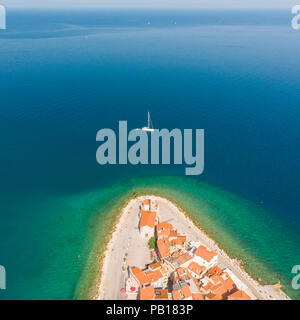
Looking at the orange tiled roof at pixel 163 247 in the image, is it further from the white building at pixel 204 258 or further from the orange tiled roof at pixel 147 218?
the white building at pixel 204 258

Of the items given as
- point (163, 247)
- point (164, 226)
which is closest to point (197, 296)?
point (163, 247)

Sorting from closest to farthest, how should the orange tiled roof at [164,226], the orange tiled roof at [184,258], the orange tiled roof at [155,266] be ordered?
1. the orange tiled roof at [155,266]
2. the orange tiled roof at [184,258]
3. the orange tiled roof at [164,226]

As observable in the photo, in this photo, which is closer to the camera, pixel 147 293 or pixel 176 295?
pixel 176 295

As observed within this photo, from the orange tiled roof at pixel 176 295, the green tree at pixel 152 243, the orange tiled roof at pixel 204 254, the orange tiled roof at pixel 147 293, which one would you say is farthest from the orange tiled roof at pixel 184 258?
the orange tiled roof at pixel 147 293

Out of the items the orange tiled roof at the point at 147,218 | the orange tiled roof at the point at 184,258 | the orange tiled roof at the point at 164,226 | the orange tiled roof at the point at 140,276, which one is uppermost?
the orange tiled roof at the point at 147,218

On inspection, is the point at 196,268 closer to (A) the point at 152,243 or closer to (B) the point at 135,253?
(A) the point at 152,243

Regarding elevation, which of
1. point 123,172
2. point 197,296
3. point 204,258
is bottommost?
point 197,296

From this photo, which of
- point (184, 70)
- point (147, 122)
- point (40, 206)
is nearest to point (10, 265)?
point (40, 206)
